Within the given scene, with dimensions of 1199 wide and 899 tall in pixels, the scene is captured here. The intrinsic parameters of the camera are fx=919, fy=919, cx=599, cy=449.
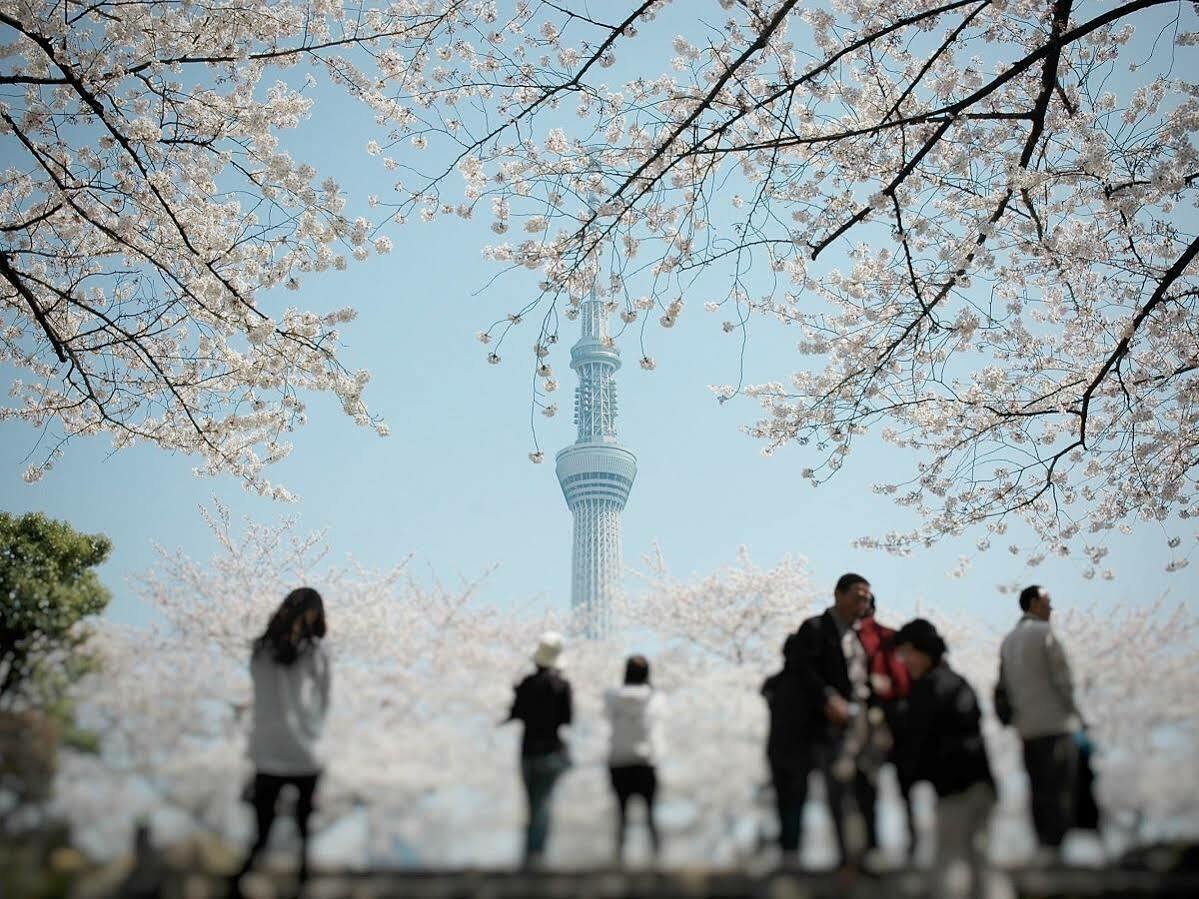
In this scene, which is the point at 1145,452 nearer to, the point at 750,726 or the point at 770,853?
the point at 750,726

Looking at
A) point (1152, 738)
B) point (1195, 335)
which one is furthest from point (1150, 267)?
point (1152, 738)

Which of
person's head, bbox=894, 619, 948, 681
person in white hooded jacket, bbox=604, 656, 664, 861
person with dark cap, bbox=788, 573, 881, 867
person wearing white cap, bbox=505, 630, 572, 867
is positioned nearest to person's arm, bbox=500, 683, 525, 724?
person wearing white cap, bbox=505, 630, 572, 867

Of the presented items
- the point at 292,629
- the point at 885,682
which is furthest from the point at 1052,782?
the point at 292,629

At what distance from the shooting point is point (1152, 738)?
3.83 metres

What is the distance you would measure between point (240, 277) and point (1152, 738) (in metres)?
6.81

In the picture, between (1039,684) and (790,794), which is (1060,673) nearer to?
(1039,684)

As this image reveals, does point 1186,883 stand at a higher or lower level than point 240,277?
lower

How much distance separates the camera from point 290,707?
3.40 meters

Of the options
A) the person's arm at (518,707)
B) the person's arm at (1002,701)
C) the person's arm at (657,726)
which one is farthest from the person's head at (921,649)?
the person's arm at (518,707)

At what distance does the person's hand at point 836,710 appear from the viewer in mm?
3295

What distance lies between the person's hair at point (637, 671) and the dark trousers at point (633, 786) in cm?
35

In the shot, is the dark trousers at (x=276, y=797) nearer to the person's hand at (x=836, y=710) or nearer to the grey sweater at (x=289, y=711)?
the grey sweater at (x=289, y=711)

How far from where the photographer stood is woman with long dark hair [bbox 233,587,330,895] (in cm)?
332

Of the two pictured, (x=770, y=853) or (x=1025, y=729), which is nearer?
(x=770, y=853)
